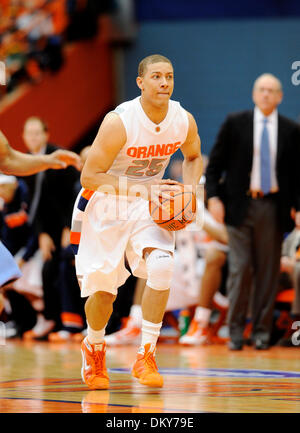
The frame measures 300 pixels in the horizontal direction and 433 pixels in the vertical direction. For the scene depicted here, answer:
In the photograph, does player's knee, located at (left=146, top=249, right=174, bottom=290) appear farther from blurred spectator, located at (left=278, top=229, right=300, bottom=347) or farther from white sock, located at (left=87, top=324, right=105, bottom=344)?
blurred spectator, located at (left=278, top=229, right=300, bottom=347)

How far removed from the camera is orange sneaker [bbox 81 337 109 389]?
4965 mm

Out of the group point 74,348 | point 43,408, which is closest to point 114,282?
point 43,408

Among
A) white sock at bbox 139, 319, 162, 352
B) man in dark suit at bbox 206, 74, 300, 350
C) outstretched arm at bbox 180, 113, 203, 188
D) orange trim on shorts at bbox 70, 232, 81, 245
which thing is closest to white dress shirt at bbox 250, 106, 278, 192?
man in dark suit at bbox 206, 74, 300, 350

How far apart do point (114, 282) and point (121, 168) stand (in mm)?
652

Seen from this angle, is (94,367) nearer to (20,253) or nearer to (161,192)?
(161,192)

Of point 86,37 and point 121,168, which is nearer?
point 121,168

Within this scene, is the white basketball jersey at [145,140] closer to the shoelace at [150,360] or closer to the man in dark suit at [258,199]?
the shoelace at [150,360]

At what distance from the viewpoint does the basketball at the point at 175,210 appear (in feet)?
15.6

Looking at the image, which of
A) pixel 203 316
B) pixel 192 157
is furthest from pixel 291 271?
pixel 192 157

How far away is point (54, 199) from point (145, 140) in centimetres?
443

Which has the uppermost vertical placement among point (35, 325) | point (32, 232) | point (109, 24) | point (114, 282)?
point (109, 24)

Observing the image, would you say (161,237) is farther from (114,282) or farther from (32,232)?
(32,232)

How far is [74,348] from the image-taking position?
833cm

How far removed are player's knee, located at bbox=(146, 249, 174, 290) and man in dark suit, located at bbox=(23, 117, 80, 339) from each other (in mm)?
4151
